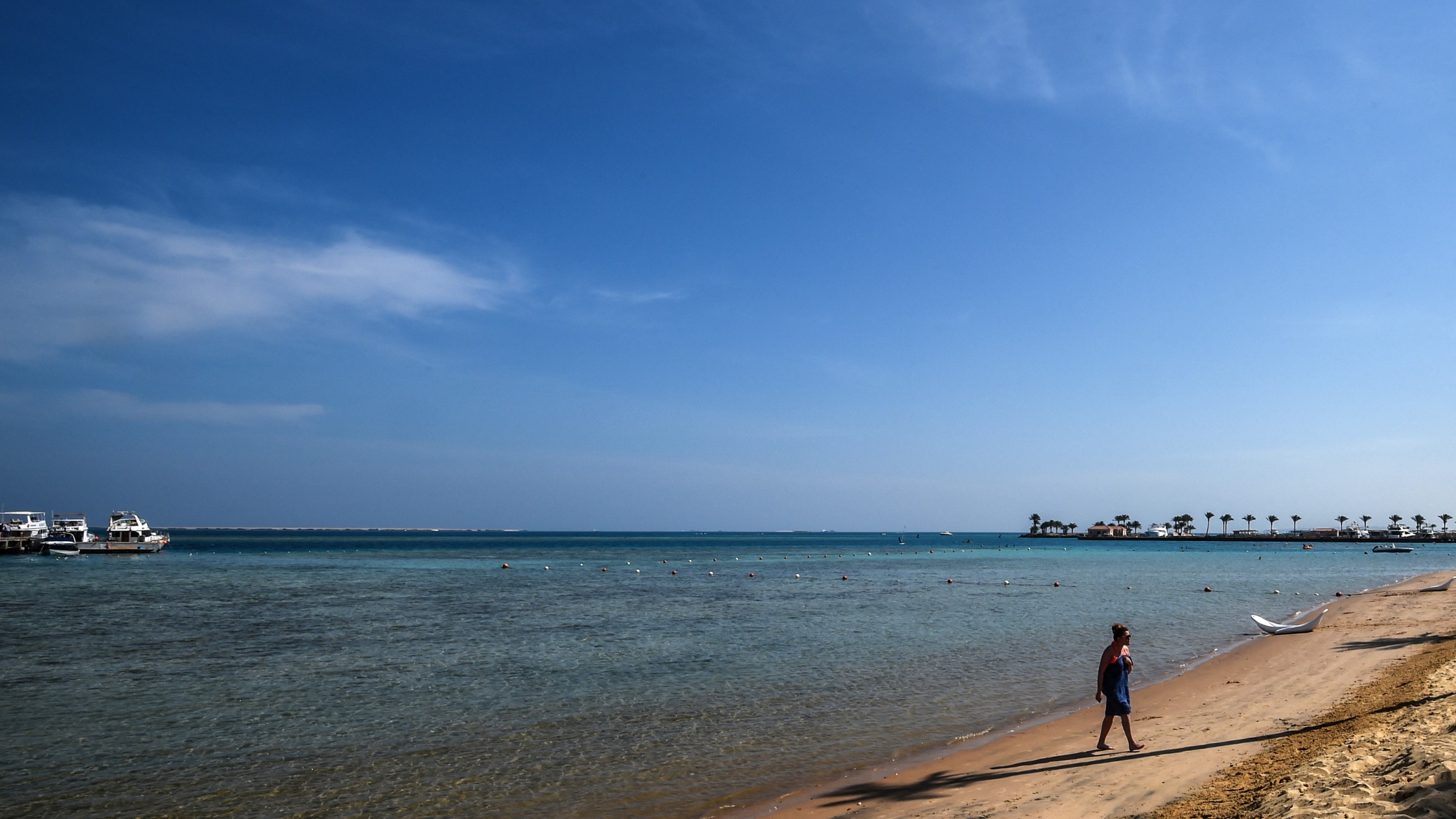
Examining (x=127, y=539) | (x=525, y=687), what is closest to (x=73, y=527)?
(x=127, y=539)

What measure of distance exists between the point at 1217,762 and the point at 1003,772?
9.21 ft

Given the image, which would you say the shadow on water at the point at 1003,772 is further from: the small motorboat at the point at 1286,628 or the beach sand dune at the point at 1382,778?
the small motorboat at the point at 1286,628

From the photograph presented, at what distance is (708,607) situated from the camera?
37.9 meters

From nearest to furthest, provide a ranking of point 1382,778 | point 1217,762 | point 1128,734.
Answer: point 1382,778, point 1217,762, point 1128,734

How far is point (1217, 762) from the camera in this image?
36.3 feet

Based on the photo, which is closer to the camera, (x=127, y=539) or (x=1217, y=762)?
(x=1217, y=762)

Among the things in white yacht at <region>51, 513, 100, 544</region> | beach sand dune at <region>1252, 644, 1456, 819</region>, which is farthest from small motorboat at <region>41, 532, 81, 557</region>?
beach sand dune at <region>1252, 644, 1456, 819</region>

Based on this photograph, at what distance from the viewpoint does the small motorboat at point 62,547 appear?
293ft

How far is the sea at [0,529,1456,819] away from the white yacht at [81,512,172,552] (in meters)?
60.8

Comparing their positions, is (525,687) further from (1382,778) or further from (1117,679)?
(1382,778)

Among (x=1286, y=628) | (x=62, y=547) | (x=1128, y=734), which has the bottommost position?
(x=62, y=547)

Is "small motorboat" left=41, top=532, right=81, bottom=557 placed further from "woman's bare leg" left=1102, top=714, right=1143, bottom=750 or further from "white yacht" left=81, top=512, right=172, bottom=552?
"woman's bare leg" left=1102, top=714, right=1143, bottom=750

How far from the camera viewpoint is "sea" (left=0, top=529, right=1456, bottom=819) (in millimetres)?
11961

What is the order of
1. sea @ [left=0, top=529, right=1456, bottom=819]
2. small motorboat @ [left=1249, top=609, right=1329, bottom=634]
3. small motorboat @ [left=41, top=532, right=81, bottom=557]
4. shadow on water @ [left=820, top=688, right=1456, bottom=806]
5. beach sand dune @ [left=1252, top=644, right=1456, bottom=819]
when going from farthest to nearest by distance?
small motorboat @ [left=41, top=532, right=81, bottom=557]
small motorboat @ [left=1249, top=609, right=1329, bottom=634]
sea @ [left=0, top=529, right=1456, bottom=819]
shadow on water @ [left=820, top=688, right=1456, bottom=806]
beach sand dune @ [left=1252, top=644, right=1456, bottom=819]
